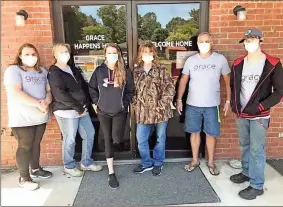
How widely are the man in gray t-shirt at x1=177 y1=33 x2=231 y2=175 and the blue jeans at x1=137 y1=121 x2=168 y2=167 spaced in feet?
1.11

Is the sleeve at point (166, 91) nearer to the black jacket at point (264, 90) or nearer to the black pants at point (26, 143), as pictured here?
the black jacket at point (264, 90)

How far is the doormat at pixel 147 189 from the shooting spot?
3229mm

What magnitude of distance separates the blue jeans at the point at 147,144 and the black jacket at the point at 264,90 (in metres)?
0.99

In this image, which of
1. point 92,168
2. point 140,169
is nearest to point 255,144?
point 140,169

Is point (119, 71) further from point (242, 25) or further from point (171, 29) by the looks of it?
point (242, 25)

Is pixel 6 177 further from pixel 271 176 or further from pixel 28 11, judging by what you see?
pixel 271 176

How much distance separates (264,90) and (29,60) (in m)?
2.57

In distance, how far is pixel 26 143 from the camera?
3410 mm

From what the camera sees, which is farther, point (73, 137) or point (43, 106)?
point (73, 137)

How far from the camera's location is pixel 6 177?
3.84m

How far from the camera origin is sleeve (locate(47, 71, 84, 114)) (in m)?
3.37

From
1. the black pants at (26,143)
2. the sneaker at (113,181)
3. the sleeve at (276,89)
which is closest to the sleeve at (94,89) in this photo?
the black pants at (26,143)

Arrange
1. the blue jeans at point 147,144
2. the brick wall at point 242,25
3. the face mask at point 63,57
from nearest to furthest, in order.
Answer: the face mask at point 63,57, the blue jeans at point 147,144, the brick wall at point 242,25

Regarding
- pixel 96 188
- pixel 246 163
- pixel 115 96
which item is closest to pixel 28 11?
pixel 115 96
